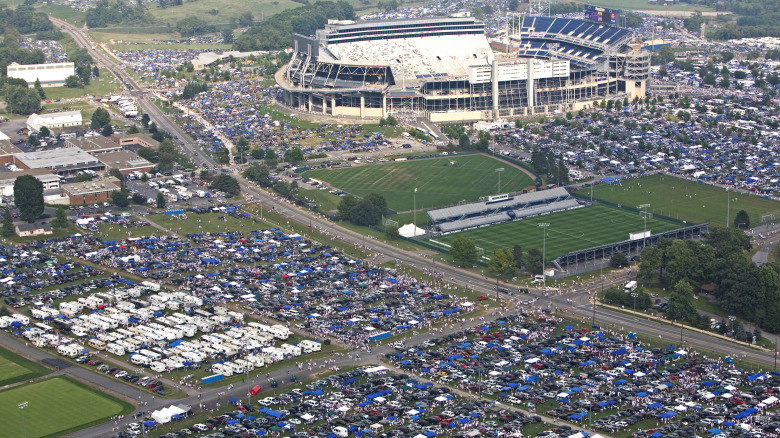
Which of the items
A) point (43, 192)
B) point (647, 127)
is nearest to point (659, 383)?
point (43, 192)

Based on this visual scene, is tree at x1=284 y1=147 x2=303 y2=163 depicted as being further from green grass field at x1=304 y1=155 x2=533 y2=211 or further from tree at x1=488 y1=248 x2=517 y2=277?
tree at x1=488 y1=248 x2=517 y2=277

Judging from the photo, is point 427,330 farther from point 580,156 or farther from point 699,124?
point 699,124

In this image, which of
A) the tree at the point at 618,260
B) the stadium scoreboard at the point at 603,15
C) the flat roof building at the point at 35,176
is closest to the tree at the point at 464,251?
the tree at the point at 618,260

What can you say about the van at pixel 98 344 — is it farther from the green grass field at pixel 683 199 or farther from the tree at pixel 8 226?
the green grass field at pixel 683 199

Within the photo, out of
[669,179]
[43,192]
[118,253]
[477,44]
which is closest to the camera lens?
[118,253]

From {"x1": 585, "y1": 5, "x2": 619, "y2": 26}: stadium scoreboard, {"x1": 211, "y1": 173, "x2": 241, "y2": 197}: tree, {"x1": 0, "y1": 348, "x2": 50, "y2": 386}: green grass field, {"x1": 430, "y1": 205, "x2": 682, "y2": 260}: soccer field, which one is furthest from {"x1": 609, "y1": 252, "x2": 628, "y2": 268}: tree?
{"x1": 585, "y1": 5, "x2": 619, "y2": 26}: stadium scoreboard
